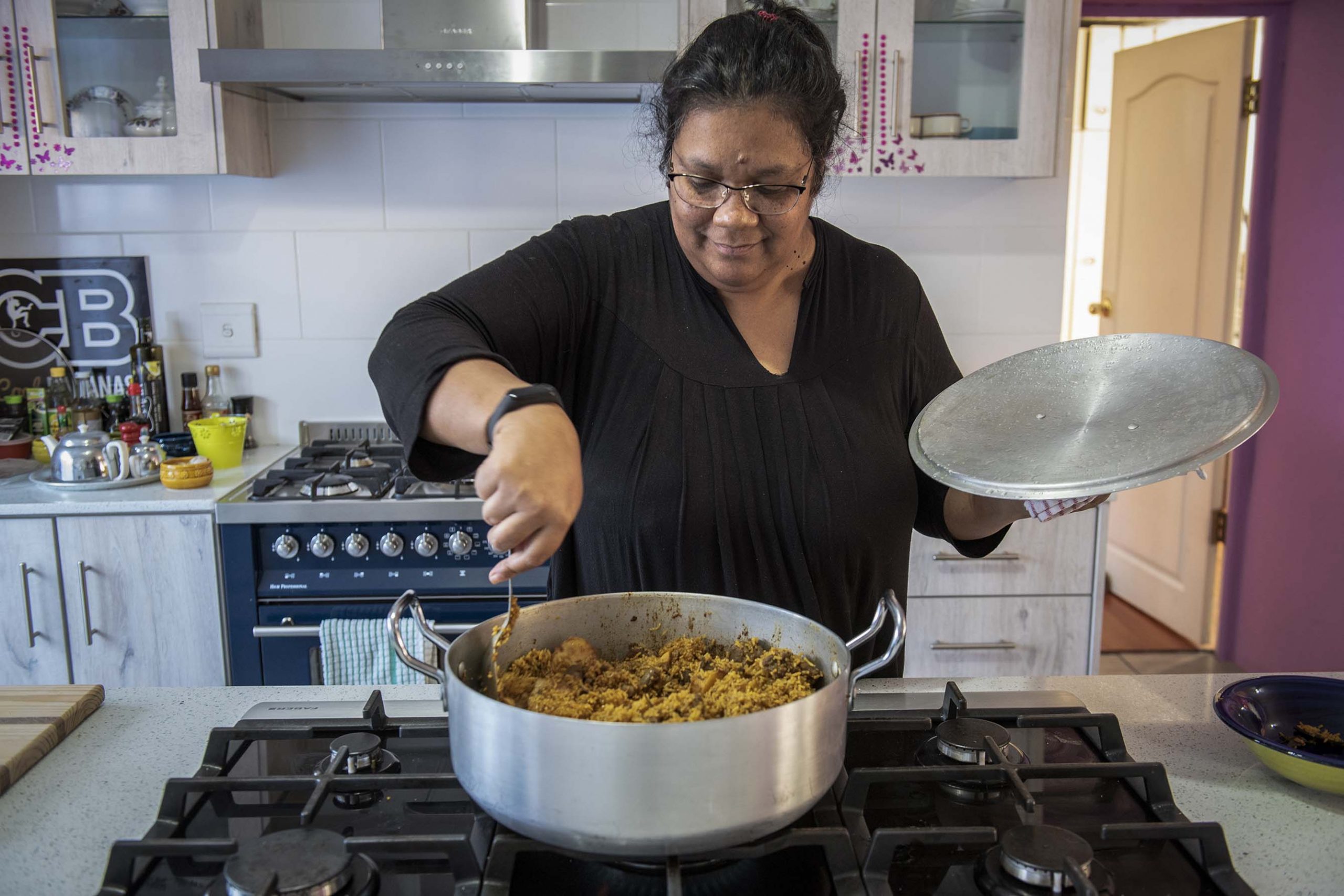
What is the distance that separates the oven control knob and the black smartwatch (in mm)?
1414

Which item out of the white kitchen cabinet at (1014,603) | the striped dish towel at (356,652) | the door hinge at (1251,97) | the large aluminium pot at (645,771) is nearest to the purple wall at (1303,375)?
the door hinge at (1251,97)

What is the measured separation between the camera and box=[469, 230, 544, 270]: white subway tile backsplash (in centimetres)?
264

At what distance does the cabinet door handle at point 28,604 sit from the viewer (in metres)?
2.14

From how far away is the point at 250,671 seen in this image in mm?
2193

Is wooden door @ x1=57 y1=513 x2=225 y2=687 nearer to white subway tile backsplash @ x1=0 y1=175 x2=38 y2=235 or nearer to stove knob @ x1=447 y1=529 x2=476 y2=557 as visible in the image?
stove knob @ x1=447 y1=529 x2=476 y2=557

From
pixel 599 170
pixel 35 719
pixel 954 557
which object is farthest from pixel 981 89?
pixel 35 719

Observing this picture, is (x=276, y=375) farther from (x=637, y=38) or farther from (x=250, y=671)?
(x=637, y=38)

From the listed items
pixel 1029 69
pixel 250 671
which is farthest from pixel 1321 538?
pixel 250 671

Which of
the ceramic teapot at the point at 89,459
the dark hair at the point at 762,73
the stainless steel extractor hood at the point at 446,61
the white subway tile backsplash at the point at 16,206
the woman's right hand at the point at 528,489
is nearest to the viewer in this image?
the woman's right hand at the point at 528,489

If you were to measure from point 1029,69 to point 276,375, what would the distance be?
6.29 feet

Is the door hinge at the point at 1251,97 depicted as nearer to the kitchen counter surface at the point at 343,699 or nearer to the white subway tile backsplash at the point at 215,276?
the kitchen counter surface at the point at 343,699

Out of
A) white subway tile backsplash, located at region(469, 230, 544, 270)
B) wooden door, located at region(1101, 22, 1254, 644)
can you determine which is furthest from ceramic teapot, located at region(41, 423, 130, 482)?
wooden door, located at region(1101, 22, 1254, 644)

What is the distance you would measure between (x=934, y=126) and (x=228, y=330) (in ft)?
5.73

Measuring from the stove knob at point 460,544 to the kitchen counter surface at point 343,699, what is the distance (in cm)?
91
